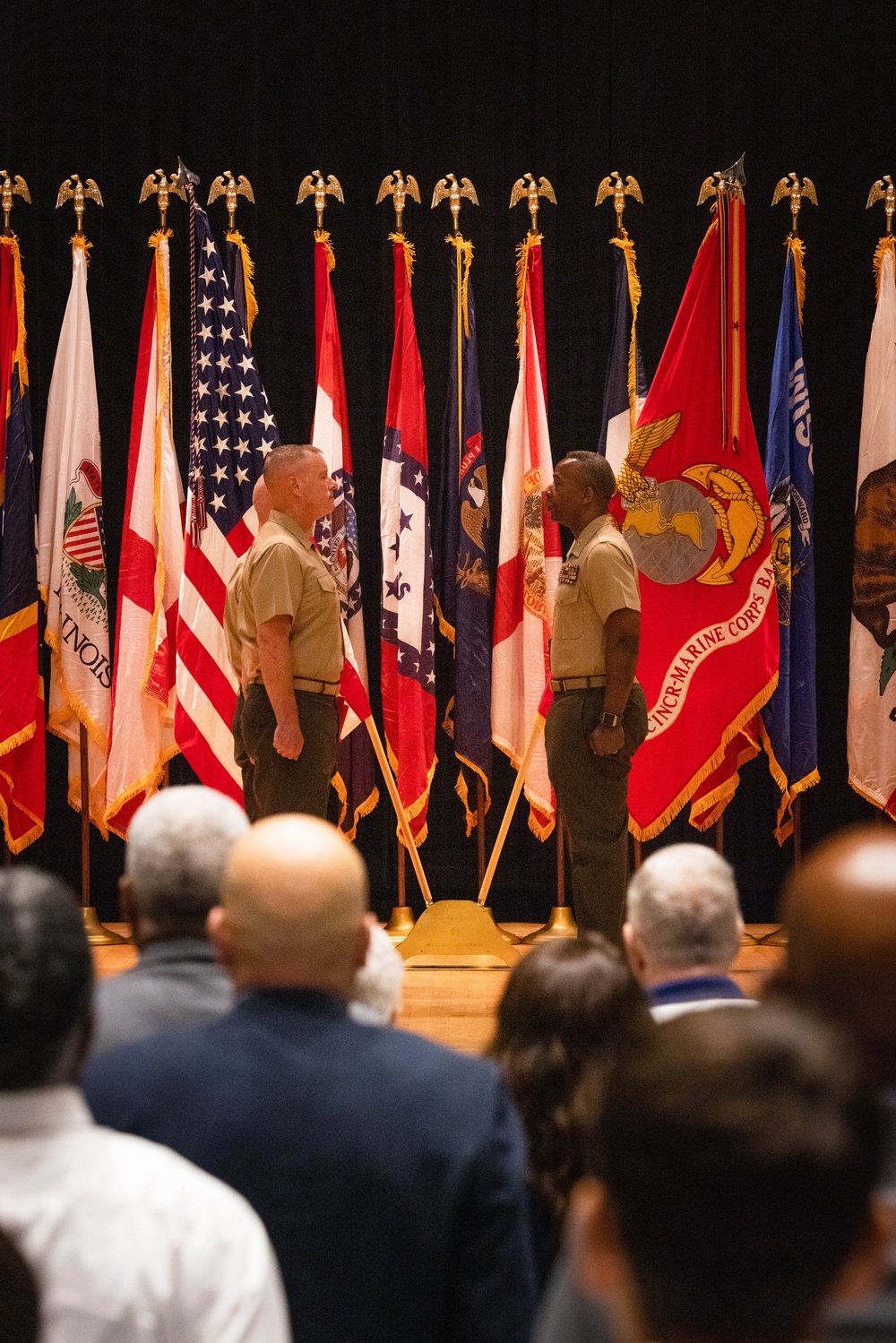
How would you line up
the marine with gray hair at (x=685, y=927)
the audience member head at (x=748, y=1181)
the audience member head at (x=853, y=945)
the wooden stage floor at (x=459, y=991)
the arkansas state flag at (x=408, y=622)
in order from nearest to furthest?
the audience member head at (x=748, y=1181), the audience member head at (x=853, y=945), the marine with gray hair at (x=685, y=927), the wooden stage floor at (x=459, y=991), the arkansas state flag at (x=408, y=622)

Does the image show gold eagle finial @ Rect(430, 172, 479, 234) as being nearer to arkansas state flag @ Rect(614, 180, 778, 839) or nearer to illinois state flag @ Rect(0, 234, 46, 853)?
arkansas state flag @ Rect(614, 180, 778, 839)

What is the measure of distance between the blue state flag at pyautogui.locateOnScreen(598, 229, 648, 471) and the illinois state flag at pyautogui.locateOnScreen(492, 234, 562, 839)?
0.23 meters

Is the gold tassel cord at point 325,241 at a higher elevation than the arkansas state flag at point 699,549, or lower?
higher

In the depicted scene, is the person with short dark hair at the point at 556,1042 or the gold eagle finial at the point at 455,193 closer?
the person with short dark hair at the point at 556,1042

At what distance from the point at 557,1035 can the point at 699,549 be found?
3.49m

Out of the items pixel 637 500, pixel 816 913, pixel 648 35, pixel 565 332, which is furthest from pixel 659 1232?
pixel 648 35

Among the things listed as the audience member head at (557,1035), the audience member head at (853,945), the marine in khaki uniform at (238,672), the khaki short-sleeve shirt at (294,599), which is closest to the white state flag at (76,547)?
the marine in khaki uniform at (238,672)

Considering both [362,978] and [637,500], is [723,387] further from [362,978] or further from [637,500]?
[362,978]

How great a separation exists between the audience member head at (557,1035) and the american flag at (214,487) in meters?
3.35

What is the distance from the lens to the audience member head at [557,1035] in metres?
1.53

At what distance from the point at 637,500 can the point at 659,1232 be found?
14.4 feet

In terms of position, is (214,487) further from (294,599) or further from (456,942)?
(456,942)

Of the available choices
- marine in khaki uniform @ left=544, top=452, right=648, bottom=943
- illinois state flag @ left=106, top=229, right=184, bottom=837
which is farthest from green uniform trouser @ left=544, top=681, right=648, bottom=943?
illinois state flag @ left=106, top=229, right=184, bottom=837

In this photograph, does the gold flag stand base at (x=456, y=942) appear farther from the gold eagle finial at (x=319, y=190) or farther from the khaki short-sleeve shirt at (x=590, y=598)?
the gold eagle finial at (x=319, y=190)
